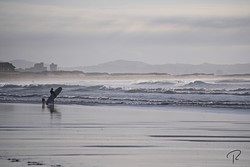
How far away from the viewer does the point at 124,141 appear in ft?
44.8

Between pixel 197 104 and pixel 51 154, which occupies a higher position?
pixel 197 104

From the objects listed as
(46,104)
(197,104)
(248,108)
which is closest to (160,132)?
(248,108)

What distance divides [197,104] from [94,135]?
14.3 metres

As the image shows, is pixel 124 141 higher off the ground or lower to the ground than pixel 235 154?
higher

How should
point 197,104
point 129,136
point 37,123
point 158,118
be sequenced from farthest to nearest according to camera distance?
point 197,104 < point 158,118 < point 37,123 < point 129,136

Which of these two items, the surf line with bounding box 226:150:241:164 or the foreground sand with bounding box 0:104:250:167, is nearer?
the foreground sand with bounding box 0:104:250:167

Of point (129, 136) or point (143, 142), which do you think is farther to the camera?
point (129, 136)

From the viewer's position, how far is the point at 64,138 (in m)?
14.1

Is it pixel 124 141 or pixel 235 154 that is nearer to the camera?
pixel 235 154

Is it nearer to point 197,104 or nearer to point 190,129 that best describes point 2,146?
point 190,129

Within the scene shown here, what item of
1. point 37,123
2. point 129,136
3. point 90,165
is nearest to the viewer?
point 90,165

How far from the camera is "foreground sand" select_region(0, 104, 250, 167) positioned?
10.9 metres

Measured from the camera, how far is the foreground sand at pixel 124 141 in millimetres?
10891

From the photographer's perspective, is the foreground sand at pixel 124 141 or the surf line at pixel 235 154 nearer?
the foreground sand at pixel 124 141
